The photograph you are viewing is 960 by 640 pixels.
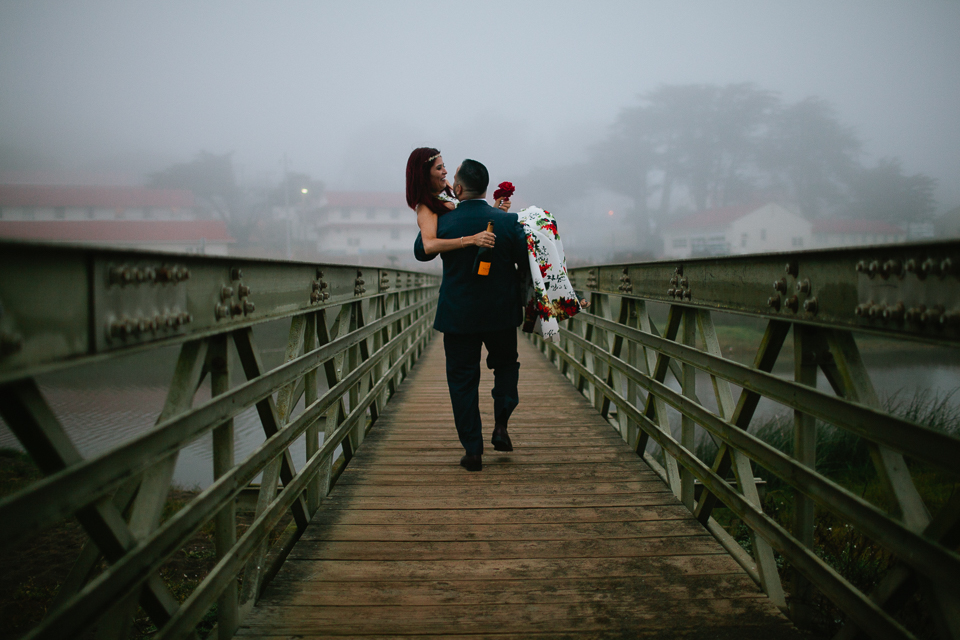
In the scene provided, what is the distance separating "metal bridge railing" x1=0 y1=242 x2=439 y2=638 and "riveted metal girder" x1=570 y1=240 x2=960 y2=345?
5.25ft

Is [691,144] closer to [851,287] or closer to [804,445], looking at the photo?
[804,445]

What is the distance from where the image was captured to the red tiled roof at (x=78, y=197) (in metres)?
→ 43.0

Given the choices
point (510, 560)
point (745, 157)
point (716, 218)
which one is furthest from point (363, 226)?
point (510, 560)

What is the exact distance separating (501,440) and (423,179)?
155cm

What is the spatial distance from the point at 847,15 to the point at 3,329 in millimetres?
179301

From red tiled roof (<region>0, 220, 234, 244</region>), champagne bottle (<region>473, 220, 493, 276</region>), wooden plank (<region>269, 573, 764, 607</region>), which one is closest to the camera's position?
wooden plank (<region>269, 573, 764, 607</region>)

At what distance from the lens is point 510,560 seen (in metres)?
2.28

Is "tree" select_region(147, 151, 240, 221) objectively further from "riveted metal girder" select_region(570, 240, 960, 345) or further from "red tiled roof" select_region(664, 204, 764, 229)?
"riveted metal girder" select_region(570, 240, 960, 345)

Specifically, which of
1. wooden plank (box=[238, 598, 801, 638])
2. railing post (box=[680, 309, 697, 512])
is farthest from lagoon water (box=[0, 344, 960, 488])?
railing post (box=[680, 309, 697, 512])

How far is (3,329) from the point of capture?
0.94 metres

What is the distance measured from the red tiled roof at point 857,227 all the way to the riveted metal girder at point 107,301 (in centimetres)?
6910

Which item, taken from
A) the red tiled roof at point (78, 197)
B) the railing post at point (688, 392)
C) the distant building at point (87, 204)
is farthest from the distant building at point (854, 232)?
the railing post at point (688, 392)

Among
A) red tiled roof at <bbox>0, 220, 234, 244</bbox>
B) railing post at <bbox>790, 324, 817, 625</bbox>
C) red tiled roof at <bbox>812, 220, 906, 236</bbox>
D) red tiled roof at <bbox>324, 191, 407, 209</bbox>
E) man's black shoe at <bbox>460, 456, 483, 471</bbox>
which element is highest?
red tiled roof at <bbox>324, 191, 407, 209</bbox>

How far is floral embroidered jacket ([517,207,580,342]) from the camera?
321cm
